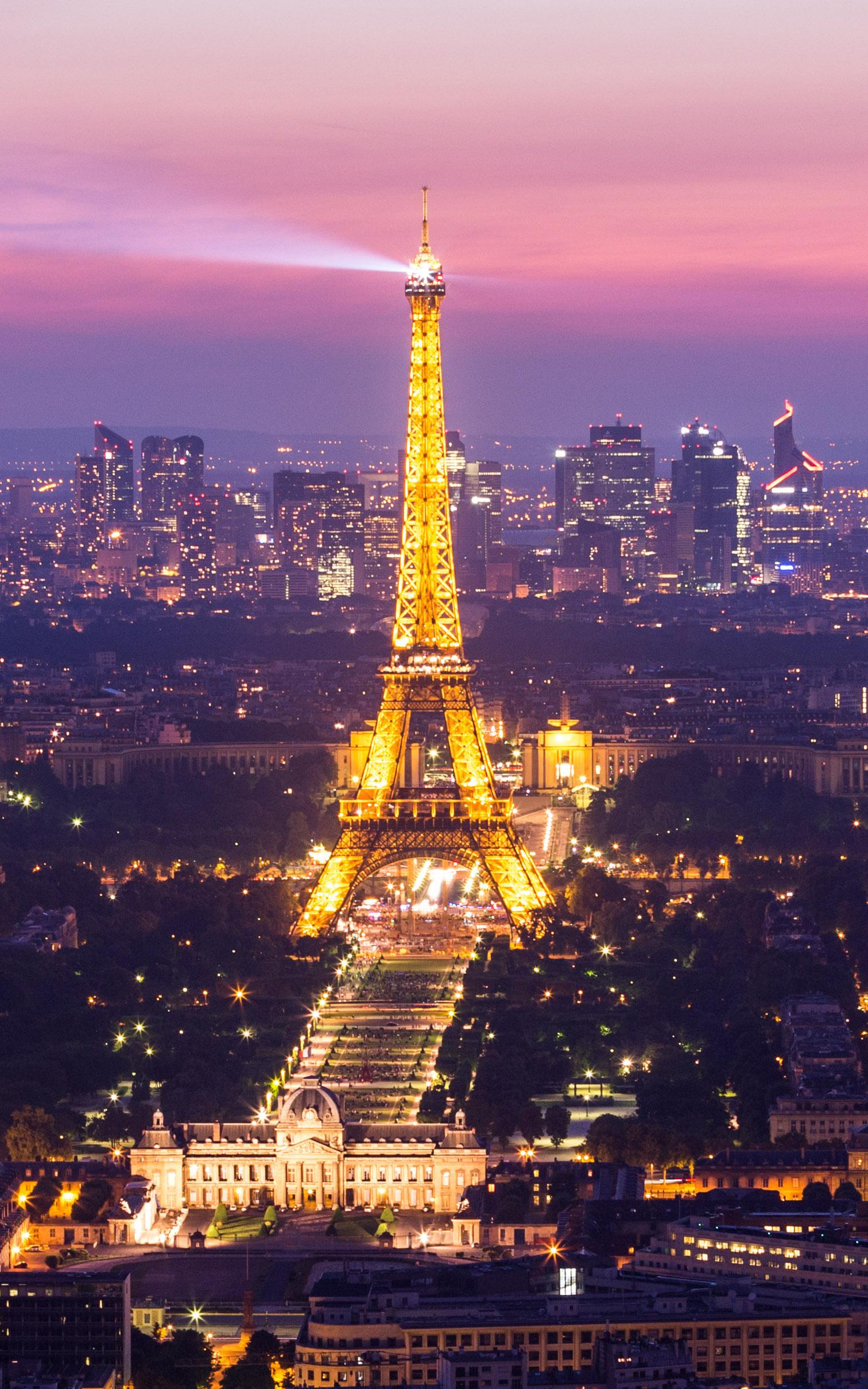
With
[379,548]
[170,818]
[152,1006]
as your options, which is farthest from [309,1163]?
[379,548]

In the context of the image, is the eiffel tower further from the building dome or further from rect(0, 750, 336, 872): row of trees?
the building dome

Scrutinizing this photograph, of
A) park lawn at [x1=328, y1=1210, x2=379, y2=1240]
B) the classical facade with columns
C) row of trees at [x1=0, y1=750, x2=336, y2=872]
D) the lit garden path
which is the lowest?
park lawn at [x1=328, y1=1210, x2=379, y2=1240]

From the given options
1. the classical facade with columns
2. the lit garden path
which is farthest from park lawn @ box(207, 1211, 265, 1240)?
the lit garden path

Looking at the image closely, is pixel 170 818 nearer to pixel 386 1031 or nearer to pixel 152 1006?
pixel 152 1006

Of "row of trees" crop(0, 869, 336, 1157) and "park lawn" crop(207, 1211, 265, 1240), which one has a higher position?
"row of trees" crop(0, 869, 336, 1157)

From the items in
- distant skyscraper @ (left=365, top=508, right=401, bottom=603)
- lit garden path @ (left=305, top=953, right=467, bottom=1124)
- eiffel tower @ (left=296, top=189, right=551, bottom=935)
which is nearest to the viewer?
lit garden path @ (left=305, top=953, right=467, bottom=1124)

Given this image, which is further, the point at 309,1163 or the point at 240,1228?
the point at 309,1163

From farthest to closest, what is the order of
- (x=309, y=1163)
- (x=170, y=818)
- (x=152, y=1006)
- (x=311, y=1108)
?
(x=170, y=818), (x=152, y=1006), (x=311, y=1108), (x=309, y=1163)

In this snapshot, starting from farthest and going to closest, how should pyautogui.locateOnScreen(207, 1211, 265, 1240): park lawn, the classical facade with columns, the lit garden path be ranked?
the lit garden path → the classical facade with columns → pyautogui.locateOnScreen(207, 1211, 265, 1240): park lawn
